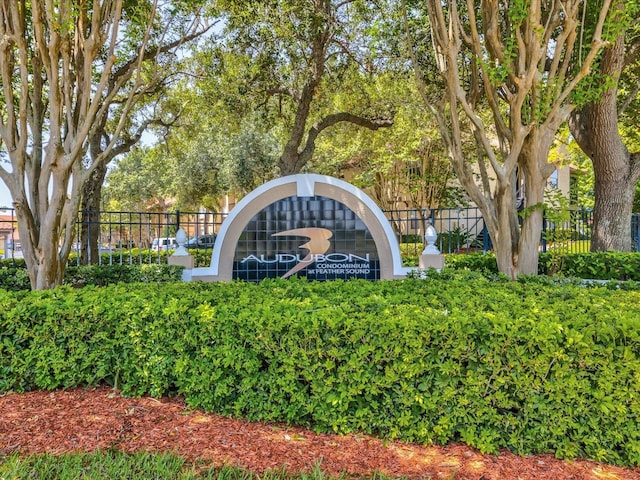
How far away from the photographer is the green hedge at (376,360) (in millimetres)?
2834

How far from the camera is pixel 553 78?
18.4ft

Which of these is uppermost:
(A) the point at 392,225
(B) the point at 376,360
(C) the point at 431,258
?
(A) the point at 392,225

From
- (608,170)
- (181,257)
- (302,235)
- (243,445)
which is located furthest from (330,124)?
(243,445)

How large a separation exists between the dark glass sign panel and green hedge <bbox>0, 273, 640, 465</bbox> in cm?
371

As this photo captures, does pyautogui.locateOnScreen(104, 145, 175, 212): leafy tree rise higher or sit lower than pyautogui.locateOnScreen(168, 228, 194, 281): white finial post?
higher

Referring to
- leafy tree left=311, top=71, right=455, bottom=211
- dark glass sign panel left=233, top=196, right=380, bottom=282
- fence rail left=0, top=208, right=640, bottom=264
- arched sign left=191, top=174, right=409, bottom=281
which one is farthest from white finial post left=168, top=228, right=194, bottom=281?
leafy tree left=311, top=71, right=455, bottom=211

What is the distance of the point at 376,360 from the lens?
9.91 feet

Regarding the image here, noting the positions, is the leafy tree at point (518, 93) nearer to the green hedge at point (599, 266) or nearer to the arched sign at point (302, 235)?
the green hedge at point (599, 266)

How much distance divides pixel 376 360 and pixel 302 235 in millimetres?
4818

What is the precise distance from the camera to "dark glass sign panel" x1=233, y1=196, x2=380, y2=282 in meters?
7.62

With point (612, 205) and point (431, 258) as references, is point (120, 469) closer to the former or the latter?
point (431, 258)

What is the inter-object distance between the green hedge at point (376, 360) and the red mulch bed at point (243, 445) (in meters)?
0.10

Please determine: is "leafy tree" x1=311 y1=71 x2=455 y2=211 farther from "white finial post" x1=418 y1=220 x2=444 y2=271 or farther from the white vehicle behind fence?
the white vehicle behind fence

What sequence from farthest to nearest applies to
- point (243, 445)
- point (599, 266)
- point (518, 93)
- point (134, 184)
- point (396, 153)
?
point (134, 184) < point (396, 153) < point (599, 266) < point (518, 93) < point (243, 445)
